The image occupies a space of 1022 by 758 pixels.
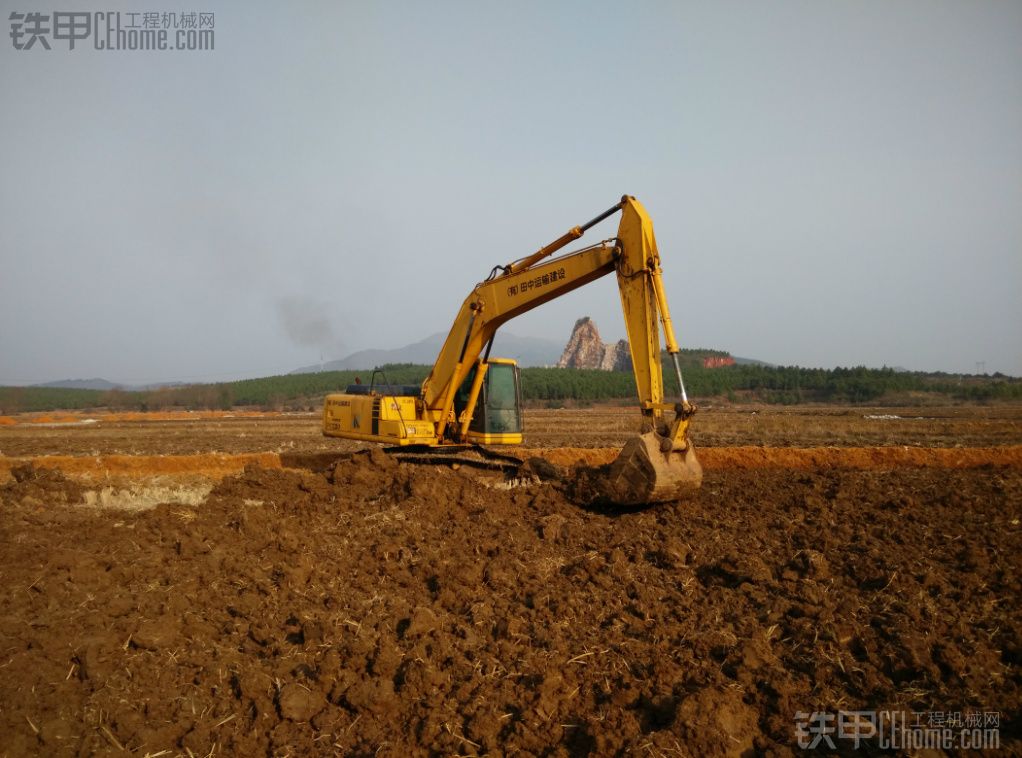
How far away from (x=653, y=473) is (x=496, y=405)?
15.6ft

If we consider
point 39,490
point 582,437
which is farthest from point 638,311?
point 582,437

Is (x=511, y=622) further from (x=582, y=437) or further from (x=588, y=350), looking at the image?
(x=588, y=350)

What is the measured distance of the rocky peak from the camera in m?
96.8

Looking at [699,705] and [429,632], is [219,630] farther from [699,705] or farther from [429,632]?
[699,705]

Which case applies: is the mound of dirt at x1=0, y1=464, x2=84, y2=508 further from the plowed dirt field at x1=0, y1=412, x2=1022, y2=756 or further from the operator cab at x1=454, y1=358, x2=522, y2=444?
the operator cab at x1=454, y1=358, x2=522, y2=444

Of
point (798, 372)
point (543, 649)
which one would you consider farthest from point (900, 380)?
point (543, 649)

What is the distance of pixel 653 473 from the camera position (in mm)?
8922

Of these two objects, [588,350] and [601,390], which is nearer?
[601,390]

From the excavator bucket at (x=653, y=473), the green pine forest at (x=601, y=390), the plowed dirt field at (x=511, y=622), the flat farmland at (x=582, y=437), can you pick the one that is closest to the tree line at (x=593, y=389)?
the green pine forest at (x=601, y=390)

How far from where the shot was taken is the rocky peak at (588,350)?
318 feet

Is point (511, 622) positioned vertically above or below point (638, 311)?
below

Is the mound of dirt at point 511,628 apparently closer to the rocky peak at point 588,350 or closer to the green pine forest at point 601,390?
the green pine forest at point 601,390

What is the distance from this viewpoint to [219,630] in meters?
6.11

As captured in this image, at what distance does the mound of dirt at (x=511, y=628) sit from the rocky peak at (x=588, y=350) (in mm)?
87368
